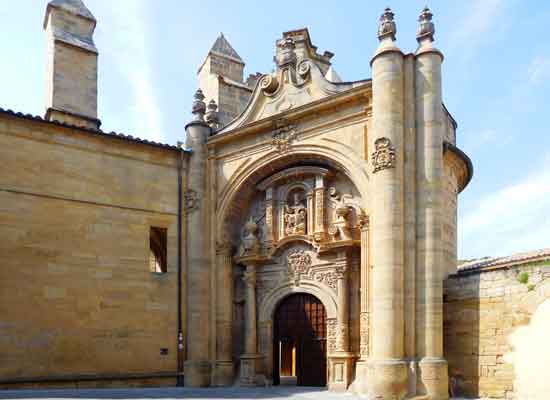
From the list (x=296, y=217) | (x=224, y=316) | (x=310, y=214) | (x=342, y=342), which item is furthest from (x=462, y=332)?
(x=224, y=316)

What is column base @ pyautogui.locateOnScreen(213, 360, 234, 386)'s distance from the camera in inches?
676

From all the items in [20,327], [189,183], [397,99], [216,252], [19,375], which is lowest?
[19,375]

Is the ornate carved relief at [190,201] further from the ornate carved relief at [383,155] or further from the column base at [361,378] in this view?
the column base at [361,378]

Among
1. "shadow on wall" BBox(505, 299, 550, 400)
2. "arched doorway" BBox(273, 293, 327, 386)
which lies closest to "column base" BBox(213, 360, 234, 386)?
"arched doorway" BBox(273, 293, 327, 386)

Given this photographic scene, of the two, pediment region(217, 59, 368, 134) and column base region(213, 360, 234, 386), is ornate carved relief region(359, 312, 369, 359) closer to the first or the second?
column base region(213, 360, 234, 386)

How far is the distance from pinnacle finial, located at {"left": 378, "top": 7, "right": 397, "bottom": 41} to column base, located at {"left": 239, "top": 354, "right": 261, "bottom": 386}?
859 centimetres

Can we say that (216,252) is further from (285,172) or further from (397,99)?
(397,99)

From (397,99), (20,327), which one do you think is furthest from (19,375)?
(397,99)

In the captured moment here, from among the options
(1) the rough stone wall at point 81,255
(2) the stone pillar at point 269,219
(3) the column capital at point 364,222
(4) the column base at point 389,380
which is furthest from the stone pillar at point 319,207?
(1) the rough stone wall at point 81,255

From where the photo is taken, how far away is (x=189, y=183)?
60.0 ft

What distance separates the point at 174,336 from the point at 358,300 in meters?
5.22

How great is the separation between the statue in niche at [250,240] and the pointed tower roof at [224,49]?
8814 mm

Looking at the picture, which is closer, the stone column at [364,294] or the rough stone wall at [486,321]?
the rough stone wall at [486,321]

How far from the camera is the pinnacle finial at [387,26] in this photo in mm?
14234
